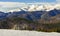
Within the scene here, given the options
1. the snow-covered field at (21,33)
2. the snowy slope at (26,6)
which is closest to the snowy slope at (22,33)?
the snow-covered field at (21,33)

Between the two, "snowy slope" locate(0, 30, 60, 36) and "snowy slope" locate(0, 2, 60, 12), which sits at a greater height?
"snowy slope" locate(0, 2, 60, 12)

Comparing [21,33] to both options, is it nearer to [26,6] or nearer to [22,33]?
[22,33]

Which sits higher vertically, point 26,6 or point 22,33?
point 26,6

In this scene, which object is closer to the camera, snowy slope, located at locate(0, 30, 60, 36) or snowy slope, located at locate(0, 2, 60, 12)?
snowy slope, located at locate(0, 30, 60, 36)

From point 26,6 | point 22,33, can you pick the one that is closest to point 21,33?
point 22,33

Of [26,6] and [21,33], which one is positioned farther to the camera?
[26,6]

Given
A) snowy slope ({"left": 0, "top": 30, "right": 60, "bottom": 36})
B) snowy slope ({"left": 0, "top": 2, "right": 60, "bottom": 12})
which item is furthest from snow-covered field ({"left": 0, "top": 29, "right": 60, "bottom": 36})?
snowy slope ({"left": 0, "top": 2, "right": 60, "bottom": 12})

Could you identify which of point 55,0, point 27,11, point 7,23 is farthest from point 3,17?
point 55,0

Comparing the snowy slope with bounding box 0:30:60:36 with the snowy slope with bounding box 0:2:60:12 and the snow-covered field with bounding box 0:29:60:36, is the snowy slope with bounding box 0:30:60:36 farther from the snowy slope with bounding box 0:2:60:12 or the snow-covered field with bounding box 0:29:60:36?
the snowy slope with bounding box 0:2:60:12

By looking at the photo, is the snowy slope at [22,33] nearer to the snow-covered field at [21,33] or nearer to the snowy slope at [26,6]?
the snow-covered field at [21,33]

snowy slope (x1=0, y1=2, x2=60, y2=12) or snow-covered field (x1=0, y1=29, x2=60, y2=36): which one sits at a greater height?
snowy slope (x1=0, y1=2, x2=60, y2=12)

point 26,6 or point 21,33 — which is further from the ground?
point 26,6

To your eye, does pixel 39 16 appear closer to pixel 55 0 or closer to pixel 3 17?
pixel 55 0
